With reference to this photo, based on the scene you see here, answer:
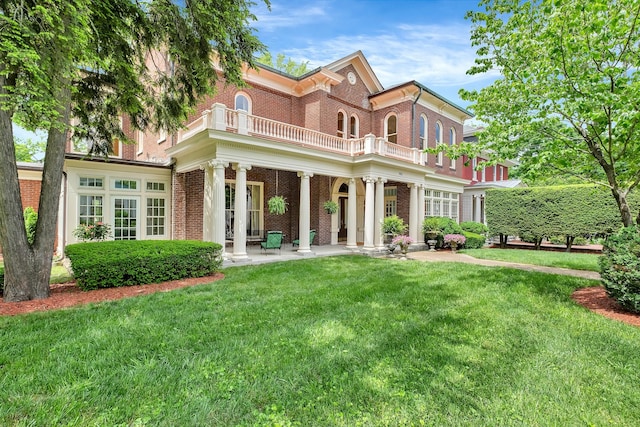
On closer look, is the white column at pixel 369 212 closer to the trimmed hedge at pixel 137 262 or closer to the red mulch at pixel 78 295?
the trimmed hedge at pixel 137 262

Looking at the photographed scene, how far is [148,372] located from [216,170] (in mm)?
7353

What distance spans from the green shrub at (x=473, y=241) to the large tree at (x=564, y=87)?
966 centimetres

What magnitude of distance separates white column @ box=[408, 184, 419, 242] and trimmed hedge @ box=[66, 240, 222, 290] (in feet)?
34.7

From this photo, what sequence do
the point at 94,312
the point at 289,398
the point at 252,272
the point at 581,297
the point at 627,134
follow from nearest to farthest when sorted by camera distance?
the point at 289,398 → the point at 94,312 → the point at 627,134 → the point at 581,297 → the point at 252,272

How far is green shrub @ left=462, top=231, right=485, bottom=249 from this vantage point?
672 inches

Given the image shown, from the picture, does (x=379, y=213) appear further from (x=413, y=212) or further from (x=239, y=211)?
(x=239, y=211)

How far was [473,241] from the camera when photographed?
17203mm

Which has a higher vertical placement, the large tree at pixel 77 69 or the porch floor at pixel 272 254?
the large tree at pixel 77 69

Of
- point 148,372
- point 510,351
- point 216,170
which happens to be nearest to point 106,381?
point 148,372

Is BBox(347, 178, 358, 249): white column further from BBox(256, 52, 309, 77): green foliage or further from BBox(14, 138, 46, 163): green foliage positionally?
BBox(14, 138, 46, 163): green foliage

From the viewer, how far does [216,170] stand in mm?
9828

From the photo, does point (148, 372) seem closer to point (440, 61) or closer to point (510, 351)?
point (510, 351)

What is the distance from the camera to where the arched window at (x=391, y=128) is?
17719mm

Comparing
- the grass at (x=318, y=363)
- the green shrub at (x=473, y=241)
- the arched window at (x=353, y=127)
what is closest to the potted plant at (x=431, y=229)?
the green shrub at (x=473, y=241)
